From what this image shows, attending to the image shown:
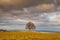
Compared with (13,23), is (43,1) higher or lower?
higher

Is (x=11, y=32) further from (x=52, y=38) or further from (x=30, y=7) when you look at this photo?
(x=52, y=38)

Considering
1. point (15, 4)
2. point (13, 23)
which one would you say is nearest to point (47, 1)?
point (15, 4)

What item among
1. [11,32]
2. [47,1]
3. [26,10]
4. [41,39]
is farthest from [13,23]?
[47,1]

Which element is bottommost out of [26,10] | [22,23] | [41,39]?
[41,39]

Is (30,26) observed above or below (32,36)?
above

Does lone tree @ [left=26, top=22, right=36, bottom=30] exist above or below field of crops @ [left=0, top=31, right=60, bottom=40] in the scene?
above

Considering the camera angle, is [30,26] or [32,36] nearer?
[32,36]

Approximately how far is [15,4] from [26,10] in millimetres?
343

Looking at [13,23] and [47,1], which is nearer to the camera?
[47,1]

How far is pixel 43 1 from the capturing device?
11.4ft

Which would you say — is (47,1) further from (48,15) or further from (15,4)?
(15,4)

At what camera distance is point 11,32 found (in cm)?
365

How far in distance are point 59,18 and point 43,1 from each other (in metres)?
0.66

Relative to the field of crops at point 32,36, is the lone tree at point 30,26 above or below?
above
